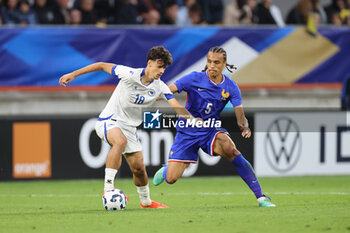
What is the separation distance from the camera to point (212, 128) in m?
8.77

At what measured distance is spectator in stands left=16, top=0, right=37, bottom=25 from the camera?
14.1 m

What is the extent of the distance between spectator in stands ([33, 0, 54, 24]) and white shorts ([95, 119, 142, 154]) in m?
6.49

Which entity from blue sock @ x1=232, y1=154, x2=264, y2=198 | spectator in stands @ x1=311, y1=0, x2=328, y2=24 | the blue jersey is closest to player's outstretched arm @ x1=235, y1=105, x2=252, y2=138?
the blue jersey

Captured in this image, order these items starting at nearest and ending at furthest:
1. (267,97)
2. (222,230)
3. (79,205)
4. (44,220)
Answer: (222,230) < (44,220) < (79,205) < (267,97)

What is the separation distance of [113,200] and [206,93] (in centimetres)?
178

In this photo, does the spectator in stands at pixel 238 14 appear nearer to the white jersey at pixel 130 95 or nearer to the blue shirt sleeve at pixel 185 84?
the blue shirt sleeve at pixel 185 84

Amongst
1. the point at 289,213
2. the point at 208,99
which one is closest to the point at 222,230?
the point at 289,213

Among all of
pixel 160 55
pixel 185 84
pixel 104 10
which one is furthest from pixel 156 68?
pixel 104 10

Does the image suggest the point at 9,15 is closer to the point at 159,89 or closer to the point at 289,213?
the point at 159,89

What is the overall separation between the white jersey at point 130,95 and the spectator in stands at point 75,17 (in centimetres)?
630

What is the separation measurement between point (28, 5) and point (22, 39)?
0.73 m

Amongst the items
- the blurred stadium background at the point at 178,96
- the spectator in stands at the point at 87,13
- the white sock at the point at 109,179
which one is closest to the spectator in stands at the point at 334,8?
the blurred stadium background at the point at 178,96

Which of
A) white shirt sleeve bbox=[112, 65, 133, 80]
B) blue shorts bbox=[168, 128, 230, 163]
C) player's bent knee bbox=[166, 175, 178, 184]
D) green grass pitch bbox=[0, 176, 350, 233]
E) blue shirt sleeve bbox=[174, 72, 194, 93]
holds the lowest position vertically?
green grass pitch bbox=[0, 176, 350, 233]

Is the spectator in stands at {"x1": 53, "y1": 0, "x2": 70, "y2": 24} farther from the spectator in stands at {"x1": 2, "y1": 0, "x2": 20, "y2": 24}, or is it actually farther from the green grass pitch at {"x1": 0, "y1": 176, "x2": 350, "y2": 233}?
the green grass pitch at {"x1": 0, "y1": 176, "x2": 350, "y2": 233}
